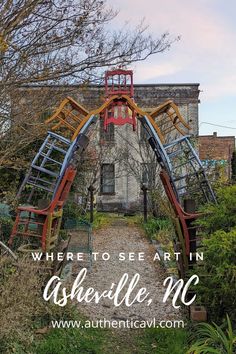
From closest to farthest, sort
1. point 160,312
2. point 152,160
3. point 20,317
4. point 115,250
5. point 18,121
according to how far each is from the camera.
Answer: point 20,317 < point 160,312 < point 18,121 < point 115,250 < point 152,160

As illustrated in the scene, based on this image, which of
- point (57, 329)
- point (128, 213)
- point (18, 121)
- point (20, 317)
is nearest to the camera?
point (20, 317)

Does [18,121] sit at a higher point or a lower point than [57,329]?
higher

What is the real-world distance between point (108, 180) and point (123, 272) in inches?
559

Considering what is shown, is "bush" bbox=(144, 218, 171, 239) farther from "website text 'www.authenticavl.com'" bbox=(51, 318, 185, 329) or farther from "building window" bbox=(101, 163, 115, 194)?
"building window" bbox=(101, 163, 115, 194)

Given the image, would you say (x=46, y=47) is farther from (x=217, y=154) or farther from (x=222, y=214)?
(x=217, y=154)

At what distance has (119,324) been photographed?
566 cm

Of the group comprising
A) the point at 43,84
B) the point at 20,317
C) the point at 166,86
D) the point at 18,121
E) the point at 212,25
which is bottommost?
the point at 20,317

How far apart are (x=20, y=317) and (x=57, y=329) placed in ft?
2.50

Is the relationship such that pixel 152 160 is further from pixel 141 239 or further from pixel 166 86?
pixel 166 86

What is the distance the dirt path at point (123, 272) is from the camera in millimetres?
6086

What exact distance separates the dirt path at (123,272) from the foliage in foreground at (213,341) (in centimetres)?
128

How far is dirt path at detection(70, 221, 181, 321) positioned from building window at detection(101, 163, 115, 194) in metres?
7.30

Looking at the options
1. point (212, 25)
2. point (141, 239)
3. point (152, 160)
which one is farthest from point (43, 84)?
point (152, 160)

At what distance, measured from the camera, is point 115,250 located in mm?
11266
